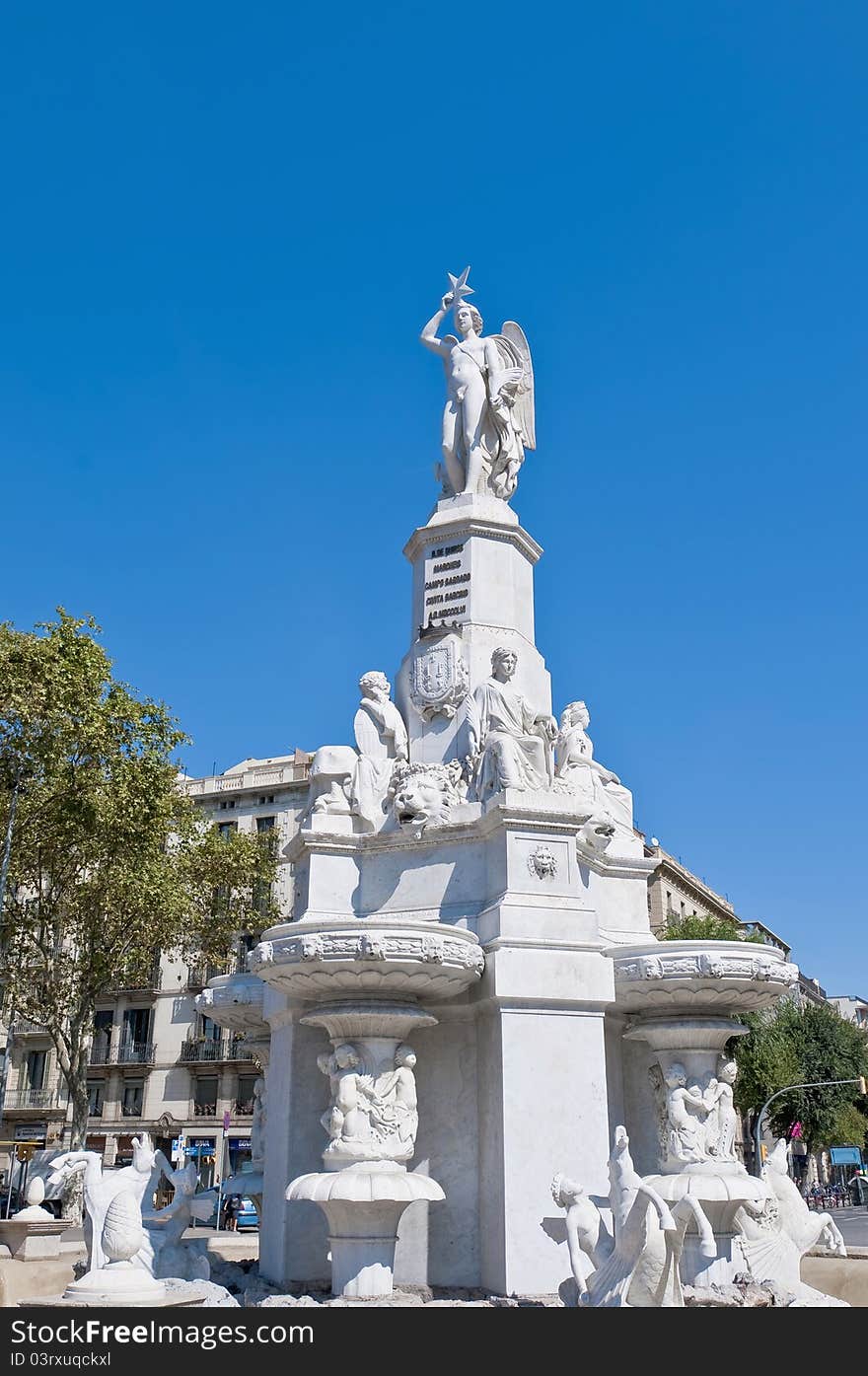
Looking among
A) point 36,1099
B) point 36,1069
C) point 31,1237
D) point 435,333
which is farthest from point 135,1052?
point 435,333

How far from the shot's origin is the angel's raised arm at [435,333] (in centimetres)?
1584

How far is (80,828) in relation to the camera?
2427cm

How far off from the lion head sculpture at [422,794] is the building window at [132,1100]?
39.1m

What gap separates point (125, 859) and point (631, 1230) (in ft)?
62.4

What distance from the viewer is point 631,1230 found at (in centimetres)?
772

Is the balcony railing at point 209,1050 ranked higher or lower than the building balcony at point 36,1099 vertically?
higher

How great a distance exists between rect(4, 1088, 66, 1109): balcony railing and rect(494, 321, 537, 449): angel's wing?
40.8 meters

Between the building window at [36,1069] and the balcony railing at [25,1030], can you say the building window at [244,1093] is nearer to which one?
the balcony railing at [25,1030]

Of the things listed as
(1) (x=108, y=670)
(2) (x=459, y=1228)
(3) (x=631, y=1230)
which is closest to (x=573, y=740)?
(2) (x=459, y=1228)

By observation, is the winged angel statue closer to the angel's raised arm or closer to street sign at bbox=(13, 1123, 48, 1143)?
the angel's raised arm

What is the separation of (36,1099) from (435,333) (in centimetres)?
4159

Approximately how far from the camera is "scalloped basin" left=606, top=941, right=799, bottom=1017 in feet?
34.9

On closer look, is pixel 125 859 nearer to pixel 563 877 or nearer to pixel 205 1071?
pixel 563 877

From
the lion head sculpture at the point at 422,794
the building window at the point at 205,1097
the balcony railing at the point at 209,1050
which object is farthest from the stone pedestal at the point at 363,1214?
the building window at the point at 205,1097
